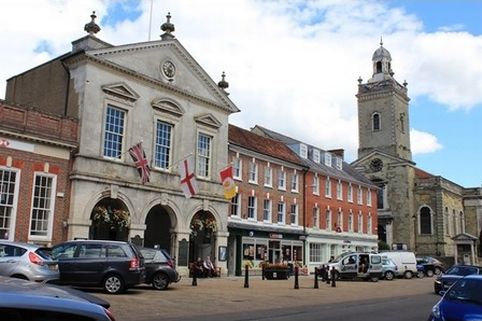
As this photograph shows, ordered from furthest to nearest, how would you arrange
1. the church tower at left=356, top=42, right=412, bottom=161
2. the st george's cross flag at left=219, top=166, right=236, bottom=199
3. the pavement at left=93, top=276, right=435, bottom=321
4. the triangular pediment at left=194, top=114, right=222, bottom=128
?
the church tower at left=356, top=42, right=412, bottom=161, the triangular pediment at left=194, top=114, right=222, bottom=128, the st george's cross flag at left=219, top=166, right=236, bottom=199, the pavement at left=93, top=276, right=435, bottom=321

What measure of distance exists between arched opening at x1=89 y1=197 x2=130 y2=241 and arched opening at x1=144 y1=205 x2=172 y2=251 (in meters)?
3.71

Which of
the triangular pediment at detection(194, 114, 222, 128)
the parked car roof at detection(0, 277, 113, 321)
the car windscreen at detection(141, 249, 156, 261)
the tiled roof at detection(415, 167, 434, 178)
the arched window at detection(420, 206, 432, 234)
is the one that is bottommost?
the parked car roof at detection(0, 277, 113, 321)

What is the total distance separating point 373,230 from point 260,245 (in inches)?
850

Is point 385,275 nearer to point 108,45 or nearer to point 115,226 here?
point 115,226

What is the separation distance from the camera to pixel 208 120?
3397 cm

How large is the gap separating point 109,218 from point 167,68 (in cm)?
977

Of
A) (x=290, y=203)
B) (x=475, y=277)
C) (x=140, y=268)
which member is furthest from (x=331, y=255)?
(x=475, y=277)

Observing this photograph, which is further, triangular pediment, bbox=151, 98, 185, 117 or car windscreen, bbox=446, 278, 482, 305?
triangular pediment, bbox=151, 98, 185, 117

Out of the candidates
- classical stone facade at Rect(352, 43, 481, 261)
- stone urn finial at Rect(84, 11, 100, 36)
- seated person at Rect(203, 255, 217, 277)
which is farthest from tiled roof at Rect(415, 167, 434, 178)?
stone urn finial at Rect(84, 11, 100, 36)

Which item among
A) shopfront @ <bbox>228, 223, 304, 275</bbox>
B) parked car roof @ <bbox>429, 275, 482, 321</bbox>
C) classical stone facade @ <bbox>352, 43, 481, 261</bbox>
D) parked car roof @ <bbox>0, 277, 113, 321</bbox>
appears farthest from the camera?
classical stone facade @ <bbox>352, 43, 481, 261</bbox>

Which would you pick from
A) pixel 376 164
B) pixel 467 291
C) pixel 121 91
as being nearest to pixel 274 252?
pixel 121 91

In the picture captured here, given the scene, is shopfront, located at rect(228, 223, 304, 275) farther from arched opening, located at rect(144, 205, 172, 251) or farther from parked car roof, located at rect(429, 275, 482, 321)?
parked car roof, located at rect(429, 275, 482, 321)

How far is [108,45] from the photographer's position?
28.5 meters

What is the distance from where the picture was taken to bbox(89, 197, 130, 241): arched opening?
88.2 feet
